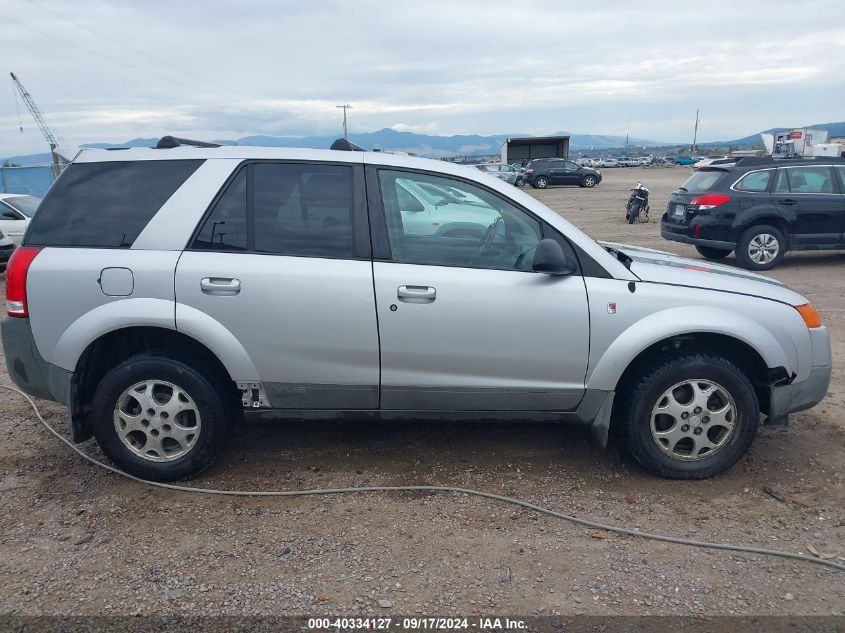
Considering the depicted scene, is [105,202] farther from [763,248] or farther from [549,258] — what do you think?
[763,248]

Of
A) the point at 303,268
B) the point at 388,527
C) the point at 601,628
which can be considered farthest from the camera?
the point at 303,268

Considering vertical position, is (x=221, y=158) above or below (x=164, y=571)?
above

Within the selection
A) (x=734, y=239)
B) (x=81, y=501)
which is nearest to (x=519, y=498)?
(x=81, y=501)

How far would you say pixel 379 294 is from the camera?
3.58 meters

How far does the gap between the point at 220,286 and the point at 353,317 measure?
0.73 metres

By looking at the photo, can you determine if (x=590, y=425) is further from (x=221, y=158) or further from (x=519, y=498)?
(x=221, y=158)

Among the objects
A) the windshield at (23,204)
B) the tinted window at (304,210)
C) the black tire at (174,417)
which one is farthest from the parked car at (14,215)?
the tinted window at (304,210)

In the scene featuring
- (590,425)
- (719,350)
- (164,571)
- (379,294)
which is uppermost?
(379,294)

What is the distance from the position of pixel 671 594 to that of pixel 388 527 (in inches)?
53.5

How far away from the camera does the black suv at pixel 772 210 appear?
10344 millimetres

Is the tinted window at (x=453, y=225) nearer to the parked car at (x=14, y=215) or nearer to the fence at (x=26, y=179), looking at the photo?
the parked car at (x=14, y=215)

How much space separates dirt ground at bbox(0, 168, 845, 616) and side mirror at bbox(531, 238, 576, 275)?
4.09 feet

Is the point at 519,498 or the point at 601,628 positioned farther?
the point at 519,498

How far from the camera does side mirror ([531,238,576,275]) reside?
3.51 meters
